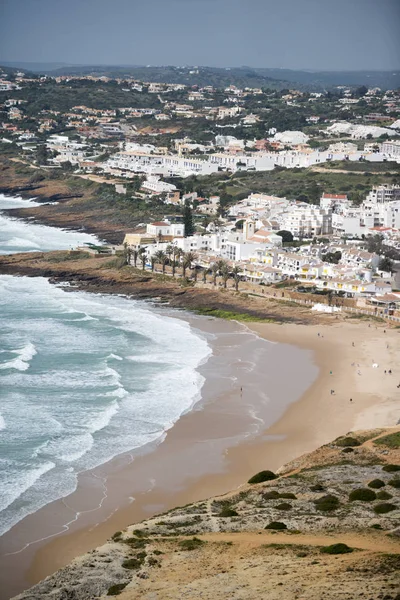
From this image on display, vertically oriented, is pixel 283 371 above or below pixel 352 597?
below

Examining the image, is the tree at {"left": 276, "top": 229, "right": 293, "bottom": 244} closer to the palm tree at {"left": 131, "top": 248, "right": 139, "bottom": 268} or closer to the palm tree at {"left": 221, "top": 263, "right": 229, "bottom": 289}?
the palm tree at {"left": 131, "top": 248, "right": 139, "bottom": 268}

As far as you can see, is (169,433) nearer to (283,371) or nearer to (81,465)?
(81,465)

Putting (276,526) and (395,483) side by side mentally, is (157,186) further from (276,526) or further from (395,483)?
(276,526)

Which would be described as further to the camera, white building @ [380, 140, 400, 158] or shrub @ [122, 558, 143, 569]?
white building @ [380, 140, 400, 158]

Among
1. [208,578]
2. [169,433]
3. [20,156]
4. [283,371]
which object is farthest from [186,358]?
[20,156]

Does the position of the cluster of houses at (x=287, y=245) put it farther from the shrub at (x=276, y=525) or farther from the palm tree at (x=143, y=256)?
the shrub at (x=276, y=525)

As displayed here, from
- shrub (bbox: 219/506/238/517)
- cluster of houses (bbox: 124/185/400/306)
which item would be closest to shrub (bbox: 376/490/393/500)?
shrub (bbox: 219/506/238/517)

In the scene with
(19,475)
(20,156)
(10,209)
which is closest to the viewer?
(19,475)

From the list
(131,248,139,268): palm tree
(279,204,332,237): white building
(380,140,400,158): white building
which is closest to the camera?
(131,248,139,268): palm tree
